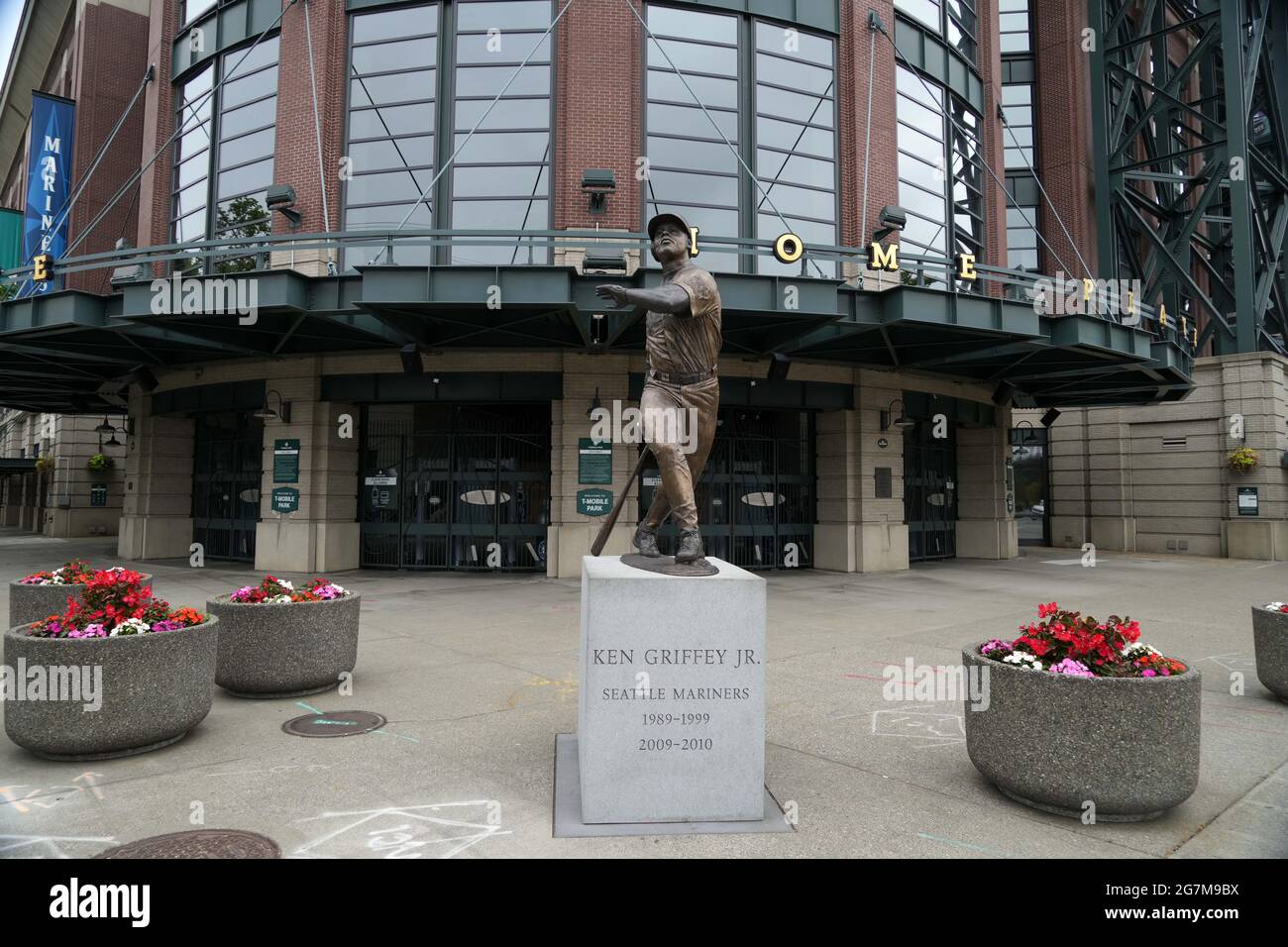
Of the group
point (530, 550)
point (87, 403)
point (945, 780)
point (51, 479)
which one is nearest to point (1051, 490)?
point (530, 550)

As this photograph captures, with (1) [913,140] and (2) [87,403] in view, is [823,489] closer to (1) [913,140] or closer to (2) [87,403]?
(1) [913,140]

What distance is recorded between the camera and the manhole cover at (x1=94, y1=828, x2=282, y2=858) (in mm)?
3893

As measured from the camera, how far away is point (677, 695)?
4.61 metres

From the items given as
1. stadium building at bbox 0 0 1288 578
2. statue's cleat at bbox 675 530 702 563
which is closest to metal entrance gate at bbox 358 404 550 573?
stadium building at bbox 0 0 1288 578

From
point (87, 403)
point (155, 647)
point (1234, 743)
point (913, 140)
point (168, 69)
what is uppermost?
point (168, 69)

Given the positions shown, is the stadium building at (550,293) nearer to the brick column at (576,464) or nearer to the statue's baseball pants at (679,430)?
the brick column at (576,464)

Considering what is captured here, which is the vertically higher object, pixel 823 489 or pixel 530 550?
pixel 823 489

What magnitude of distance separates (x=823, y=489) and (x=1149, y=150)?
2401cm

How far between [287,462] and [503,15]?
38.0ft

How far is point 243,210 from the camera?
19812 mm

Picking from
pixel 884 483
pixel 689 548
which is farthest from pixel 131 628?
pixel 884 483

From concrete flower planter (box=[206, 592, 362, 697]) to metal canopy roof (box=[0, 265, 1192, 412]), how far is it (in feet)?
27.5

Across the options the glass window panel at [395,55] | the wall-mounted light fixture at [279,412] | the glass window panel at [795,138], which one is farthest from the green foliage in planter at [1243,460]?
the wall-mounted light fixture at [279,412]

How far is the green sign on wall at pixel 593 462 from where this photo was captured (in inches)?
671
